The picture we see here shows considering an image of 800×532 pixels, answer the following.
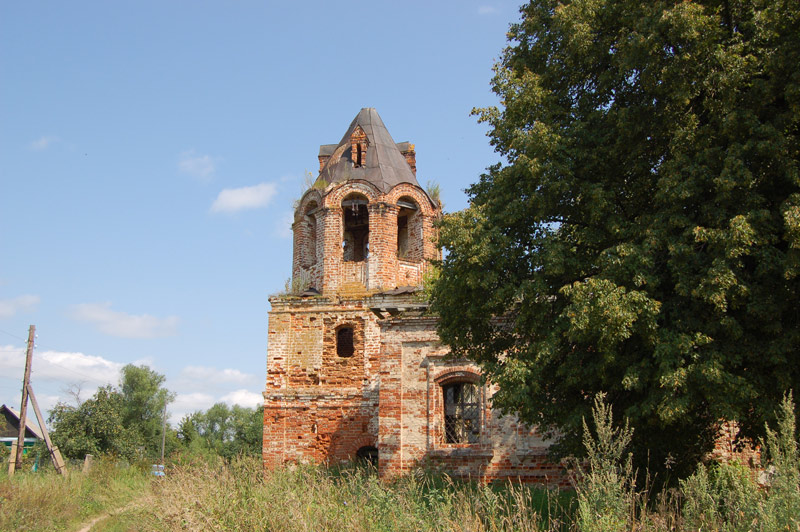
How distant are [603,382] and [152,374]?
44036mm

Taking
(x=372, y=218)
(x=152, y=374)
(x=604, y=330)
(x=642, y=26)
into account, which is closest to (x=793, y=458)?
(x=604, y=330)

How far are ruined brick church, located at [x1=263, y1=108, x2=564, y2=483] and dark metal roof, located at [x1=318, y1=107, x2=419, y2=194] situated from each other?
5cm

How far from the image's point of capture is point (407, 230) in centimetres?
2039

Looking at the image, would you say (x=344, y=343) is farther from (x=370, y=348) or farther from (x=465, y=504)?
(x=465, y=504)

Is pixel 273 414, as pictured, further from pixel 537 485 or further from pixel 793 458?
pixel 793 458

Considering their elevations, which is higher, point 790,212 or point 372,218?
point 372,218

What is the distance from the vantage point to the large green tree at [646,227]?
7.64m

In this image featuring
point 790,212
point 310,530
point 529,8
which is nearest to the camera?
point 310,530

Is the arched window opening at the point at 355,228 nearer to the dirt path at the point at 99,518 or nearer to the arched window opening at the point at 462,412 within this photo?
the arched window opening at the point at 462,412

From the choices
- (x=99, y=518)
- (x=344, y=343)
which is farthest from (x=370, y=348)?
(x=99, y=518)

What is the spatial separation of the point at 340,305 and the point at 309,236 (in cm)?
280

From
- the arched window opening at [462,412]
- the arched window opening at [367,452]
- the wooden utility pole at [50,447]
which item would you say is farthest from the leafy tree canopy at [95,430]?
the arched window opening at [462,412]

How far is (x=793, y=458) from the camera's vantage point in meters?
5.05

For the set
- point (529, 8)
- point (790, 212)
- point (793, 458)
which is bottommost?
point (793, 458)
